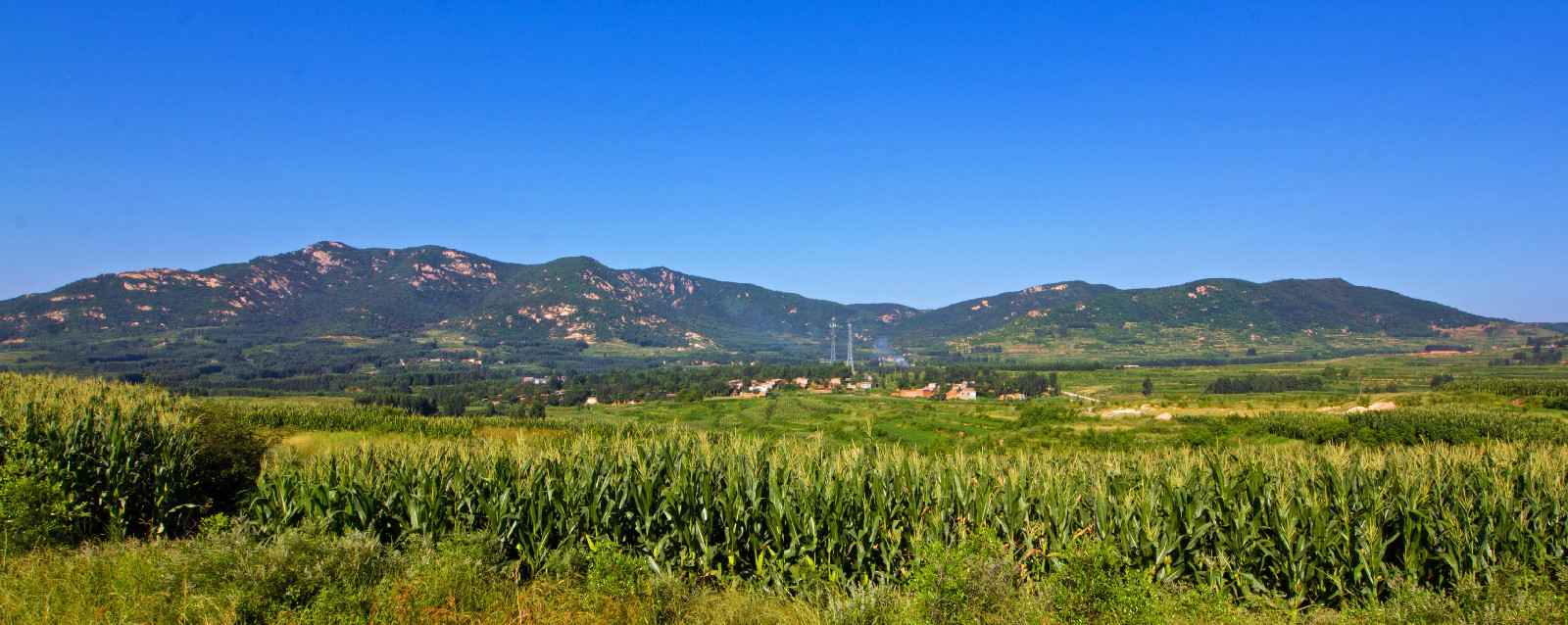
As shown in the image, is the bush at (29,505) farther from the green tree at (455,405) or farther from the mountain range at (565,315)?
the mountain range at (565,315)

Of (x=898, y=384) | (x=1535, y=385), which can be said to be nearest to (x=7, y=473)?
(x=1535, y=385)

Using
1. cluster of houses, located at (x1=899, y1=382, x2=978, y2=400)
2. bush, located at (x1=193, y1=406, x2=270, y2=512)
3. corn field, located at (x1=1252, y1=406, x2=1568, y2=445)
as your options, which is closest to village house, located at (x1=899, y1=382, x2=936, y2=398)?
cluster of houses, located at (x1=899, y1=382, x2=978, y2=400)

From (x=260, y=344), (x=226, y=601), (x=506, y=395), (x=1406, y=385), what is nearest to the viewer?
(x=226, y=601)

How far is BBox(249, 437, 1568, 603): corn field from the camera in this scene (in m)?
7.29

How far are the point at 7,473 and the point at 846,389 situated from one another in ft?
209

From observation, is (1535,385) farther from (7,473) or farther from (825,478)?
(7,473)

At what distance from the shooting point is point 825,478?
26.8ft

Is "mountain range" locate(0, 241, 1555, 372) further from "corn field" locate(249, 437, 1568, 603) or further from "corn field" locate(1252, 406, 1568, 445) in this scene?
"corn field" locate(249, 437, 1568, 603)

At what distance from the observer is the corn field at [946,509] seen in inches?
287

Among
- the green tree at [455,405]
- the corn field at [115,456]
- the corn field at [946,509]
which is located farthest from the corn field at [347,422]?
the green tree at [455,405]

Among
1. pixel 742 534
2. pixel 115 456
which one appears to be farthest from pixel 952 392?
pixel 115 456

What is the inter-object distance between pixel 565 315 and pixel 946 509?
159 m

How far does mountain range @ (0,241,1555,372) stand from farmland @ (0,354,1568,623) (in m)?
113

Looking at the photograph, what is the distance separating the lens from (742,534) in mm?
8047
